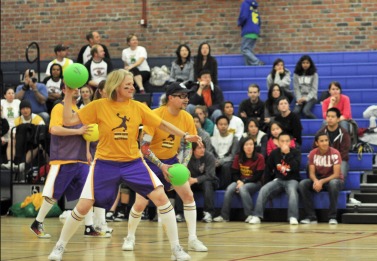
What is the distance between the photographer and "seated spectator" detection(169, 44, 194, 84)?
1930 centimetres

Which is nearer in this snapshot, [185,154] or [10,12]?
[185,154]

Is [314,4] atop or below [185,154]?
atop

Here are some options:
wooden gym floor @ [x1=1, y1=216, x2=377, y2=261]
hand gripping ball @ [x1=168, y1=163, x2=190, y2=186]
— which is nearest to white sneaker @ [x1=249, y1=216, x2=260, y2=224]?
wooden gym floor @ [x1=1, y1=216, x2=377, y2=261]

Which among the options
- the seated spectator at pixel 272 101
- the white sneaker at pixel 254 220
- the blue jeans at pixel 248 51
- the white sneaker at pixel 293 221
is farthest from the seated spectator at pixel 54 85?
the white sneaker at pixel 293 221

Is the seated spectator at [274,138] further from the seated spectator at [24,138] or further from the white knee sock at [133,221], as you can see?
the white knee sock at [133,221]

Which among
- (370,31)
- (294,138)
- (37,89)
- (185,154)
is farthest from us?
(370,31)

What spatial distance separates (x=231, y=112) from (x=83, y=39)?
7.16 m

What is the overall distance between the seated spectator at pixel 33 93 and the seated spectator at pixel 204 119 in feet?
12.5

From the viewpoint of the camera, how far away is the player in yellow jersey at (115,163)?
9.49 m

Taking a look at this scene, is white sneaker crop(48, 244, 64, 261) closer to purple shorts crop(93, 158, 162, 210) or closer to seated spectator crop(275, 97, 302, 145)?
purple shorts crop(93, 158, 162, 210)

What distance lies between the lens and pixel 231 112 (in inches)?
679

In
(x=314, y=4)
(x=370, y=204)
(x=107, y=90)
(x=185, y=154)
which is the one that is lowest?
(x=370, y=204)

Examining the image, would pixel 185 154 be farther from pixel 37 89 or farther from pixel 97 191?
pixel 37 89

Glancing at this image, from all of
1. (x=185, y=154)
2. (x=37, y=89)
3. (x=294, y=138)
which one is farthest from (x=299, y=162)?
(x=37, y=89)
